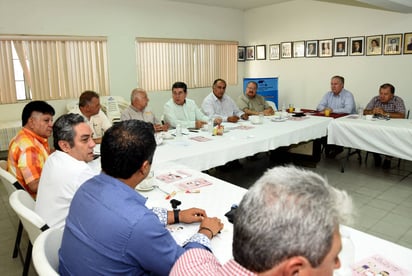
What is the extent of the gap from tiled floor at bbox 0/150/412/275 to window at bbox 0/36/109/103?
5.51 feet

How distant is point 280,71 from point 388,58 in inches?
84.0

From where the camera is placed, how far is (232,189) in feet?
6.45

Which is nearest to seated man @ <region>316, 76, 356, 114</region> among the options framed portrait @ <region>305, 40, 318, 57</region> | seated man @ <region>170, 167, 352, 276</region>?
framed portrait @ <region>305, 40, 318, 57</region>

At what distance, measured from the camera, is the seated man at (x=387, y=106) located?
14.6 ft

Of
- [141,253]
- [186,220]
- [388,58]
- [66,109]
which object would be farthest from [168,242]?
[388,58]

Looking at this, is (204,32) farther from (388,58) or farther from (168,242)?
(168,242)

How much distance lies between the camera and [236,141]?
3.26 metres

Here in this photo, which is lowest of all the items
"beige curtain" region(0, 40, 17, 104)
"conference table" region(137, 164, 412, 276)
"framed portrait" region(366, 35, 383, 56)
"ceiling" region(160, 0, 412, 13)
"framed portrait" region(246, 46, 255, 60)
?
"conference table" region(137, 164, 412, 276)

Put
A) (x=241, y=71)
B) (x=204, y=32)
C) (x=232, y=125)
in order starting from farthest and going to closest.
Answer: (x=241, y=71) < (x=204, y=32) < (x=232, y=125)

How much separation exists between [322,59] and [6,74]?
5407 mm

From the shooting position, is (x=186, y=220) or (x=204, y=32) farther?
(x=204, y=32)

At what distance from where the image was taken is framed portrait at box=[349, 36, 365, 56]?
5602 millimetres

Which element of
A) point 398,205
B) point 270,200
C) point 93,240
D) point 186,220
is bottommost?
point 398,205

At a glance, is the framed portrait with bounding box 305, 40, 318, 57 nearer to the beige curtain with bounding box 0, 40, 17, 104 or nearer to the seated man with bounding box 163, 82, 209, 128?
the seated man with bounding box 163, 82, 209, 128
